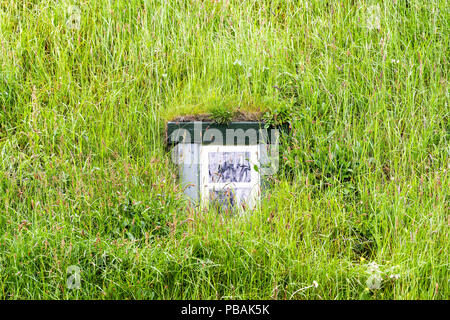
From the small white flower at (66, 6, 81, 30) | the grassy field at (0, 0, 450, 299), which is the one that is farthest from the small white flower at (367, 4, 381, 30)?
the small white flower at (66, 6, 81, 30)

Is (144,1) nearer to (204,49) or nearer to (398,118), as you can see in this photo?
(204,49)

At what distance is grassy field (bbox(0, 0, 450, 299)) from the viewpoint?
9.14 ft

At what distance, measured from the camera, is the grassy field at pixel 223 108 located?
279cm

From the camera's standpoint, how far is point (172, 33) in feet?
14.4

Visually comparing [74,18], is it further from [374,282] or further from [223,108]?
[374,282]

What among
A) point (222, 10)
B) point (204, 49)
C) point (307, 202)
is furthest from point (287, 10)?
point (307, 202)

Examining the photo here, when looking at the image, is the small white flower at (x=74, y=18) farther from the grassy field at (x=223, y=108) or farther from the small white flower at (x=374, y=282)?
the small white flower at (x=374, y=282)

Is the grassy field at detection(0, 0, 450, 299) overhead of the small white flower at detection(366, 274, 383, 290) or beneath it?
overhead

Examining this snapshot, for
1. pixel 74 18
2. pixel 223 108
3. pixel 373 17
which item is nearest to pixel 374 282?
pixel 223 108

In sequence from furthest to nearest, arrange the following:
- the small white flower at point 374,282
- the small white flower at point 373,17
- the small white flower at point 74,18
Answer: the small white flower at point 74,18 < the small white flower at point 373,17 < the small white flower at point 374,282

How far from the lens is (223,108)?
12.0 feet

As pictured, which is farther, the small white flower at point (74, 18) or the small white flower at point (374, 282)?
the small white flower at point (74, 18)

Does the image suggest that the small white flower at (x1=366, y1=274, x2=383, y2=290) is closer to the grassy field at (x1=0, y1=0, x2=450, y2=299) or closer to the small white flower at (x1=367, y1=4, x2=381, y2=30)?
the grassy field at (x1=0, y1=0, x2=450, y2=299)

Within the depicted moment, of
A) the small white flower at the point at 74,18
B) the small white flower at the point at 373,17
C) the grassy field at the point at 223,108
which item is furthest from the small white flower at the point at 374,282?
the small white flower at the point at 74,18
